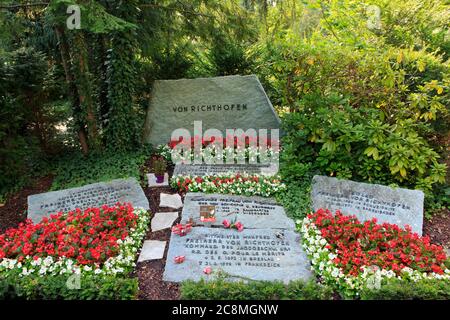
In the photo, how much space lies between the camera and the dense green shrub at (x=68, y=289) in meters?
3.36

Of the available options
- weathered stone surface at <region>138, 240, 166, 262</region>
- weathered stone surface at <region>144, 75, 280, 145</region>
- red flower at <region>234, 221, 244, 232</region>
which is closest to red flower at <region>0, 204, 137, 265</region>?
weathered stone surface at <region>138, 240, 166, 262</region>

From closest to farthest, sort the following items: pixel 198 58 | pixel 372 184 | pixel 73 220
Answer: pixel 73 220 < pixel 372 184 < pixel 198 58

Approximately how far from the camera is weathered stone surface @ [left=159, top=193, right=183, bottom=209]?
5277mm

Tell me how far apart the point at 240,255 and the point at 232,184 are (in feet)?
5.25

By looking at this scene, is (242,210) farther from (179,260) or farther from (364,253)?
(364,253)

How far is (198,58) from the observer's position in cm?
879

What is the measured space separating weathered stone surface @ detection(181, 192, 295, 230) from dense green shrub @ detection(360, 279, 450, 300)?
1459 millimetres

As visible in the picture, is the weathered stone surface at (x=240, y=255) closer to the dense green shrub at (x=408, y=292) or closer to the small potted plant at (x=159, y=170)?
the dense green shrub at (x=408, y=292)

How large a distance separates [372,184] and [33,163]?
5675 mm

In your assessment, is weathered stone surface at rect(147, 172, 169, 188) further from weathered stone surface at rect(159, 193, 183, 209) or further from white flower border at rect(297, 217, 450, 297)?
white flower border at rect(297, 217, 450, 297)

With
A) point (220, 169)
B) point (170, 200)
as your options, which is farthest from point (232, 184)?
point (170, 200)

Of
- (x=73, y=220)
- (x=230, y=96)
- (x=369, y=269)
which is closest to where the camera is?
(x=369, y=269)
